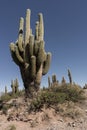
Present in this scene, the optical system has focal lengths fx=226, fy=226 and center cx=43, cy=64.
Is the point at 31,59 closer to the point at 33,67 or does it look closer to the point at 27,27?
the point at 33,67

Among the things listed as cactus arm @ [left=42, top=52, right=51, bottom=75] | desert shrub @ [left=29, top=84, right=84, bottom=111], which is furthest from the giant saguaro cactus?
desert shrub @ [left=29, top=84, right=84, bottom=111]

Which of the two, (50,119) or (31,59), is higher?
(31,59)

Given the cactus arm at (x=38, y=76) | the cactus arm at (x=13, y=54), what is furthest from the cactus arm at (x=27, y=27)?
the cactus arm at (x=38, y=76)

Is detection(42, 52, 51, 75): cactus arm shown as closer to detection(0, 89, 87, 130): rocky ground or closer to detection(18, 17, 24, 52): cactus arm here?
detection(18, 17, 24, 52): cactus arm

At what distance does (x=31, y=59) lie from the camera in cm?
1408

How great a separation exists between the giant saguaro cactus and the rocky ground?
7.67 ft

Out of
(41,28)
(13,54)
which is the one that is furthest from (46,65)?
(41,28)

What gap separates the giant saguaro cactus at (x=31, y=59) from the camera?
1436 centimetres

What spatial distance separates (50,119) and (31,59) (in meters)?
4.35

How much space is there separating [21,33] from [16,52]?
231 cm

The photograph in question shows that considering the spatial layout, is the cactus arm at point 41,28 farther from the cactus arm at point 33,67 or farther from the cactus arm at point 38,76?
the cactus arm at point 38,76

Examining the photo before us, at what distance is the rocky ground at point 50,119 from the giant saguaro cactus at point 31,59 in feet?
7.67

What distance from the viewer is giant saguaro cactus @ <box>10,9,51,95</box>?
565 inches

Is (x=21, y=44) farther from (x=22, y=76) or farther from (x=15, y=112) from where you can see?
(x=15, y=112)
